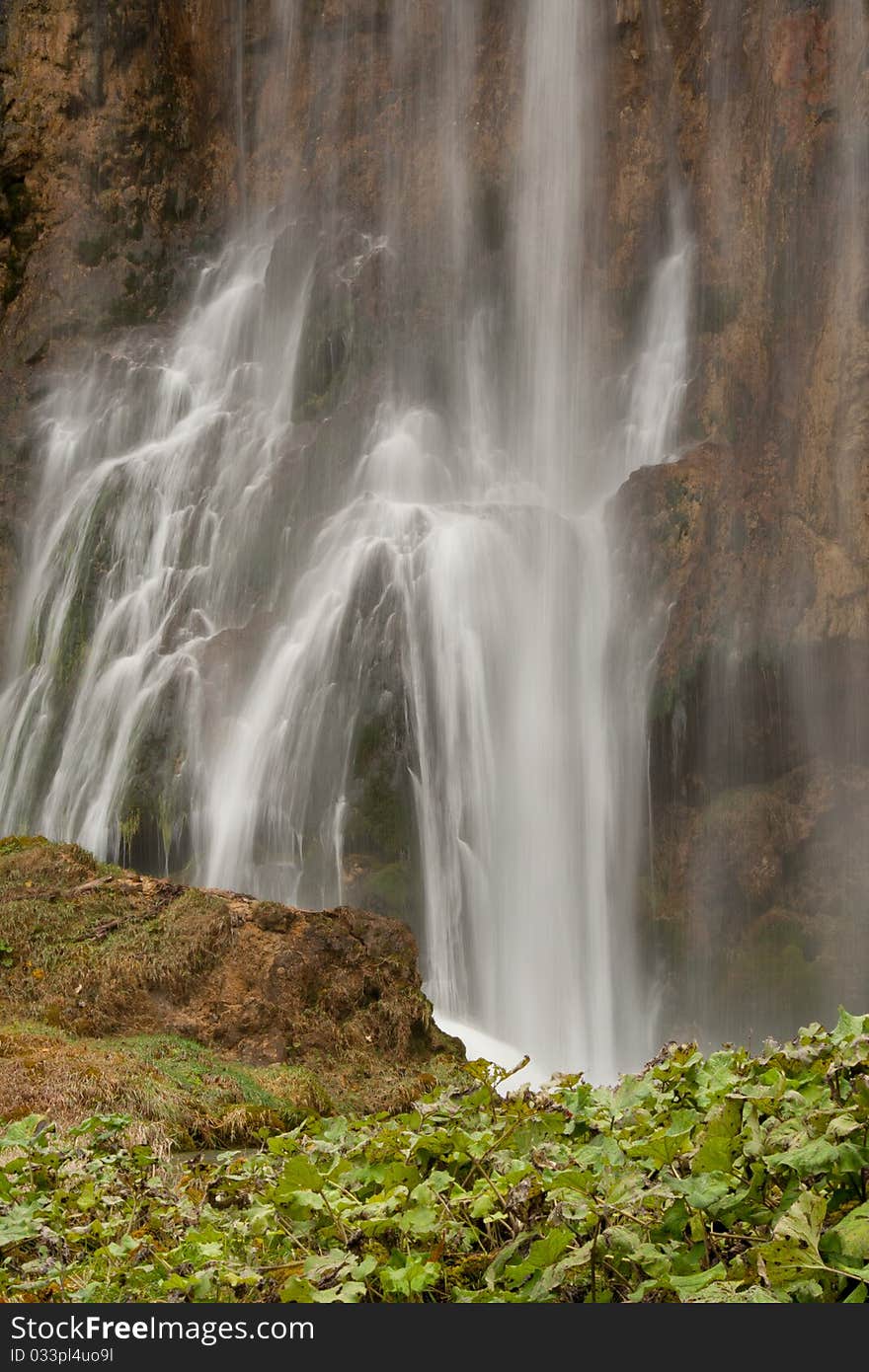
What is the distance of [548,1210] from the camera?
3.41m

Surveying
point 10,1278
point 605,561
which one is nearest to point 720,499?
point 605,561

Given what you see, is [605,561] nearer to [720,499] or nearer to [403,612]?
[720,499]

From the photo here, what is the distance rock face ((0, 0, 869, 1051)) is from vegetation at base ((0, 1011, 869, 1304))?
7323mm

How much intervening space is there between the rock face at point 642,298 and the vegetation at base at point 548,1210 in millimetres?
7323

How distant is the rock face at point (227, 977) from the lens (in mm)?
11469

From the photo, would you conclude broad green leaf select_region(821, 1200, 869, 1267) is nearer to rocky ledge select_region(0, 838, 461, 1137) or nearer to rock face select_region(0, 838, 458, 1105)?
rocky ledge select_region(0, 838, 461, 1137)

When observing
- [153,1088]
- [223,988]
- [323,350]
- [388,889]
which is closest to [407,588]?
[388,889]

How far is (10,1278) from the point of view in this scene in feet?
13.3

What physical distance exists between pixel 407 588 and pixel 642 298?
463 inches

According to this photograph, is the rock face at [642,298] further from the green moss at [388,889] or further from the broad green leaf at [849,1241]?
the broad green leaf at [849,1241]

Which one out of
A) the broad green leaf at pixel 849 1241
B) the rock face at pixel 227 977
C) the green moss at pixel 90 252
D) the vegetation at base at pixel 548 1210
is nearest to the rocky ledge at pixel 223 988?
the rock face at pixel 227 977

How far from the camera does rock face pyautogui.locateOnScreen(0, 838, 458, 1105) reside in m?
11.5

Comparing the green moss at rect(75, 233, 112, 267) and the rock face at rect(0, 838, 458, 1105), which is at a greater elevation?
the green moss at rect(75, 233, 112, 267)

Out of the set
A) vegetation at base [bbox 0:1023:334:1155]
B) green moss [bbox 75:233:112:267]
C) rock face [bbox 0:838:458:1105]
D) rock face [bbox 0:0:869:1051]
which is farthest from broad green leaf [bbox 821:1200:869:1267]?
green moss [bbox 75:233:112:267]
